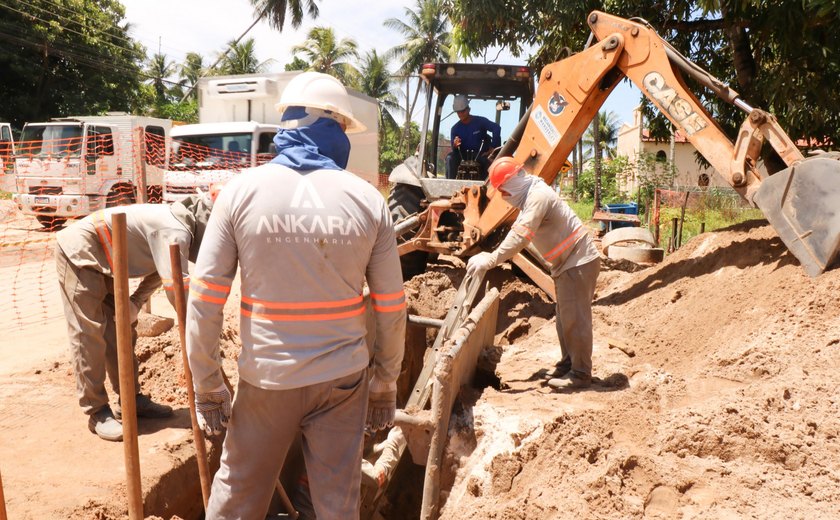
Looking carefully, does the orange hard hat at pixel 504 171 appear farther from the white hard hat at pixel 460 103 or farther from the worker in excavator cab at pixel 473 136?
the white hard hat at pixel 460 103

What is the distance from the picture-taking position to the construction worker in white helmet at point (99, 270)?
3.81 meters

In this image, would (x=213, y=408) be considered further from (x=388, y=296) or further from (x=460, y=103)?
(x=460, y=103)

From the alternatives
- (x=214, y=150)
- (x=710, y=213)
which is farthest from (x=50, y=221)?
(x=710, y=213)

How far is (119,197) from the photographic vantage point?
1218 cm

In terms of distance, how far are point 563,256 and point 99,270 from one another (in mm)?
3303

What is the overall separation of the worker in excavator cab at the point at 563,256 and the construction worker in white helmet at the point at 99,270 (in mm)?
2212

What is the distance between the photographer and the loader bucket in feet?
16.6

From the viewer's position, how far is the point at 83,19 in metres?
25.0

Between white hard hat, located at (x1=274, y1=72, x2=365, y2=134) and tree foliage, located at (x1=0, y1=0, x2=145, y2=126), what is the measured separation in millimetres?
25016

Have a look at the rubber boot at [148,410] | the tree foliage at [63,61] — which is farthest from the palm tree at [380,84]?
the rubber boot at [148,410]

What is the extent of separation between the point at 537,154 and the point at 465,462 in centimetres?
376

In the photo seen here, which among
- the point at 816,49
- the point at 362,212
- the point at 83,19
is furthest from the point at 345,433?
the point at 83,19

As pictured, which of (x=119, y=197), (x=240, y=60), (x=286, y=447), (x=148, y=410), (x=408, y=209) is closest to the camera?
(x=286, y=447)

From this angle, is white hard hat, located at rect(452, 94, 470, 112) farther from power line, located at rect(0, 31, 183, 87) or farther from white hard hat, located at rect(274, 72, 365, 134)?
power line, located at rect(0, 31, 183, 87)
